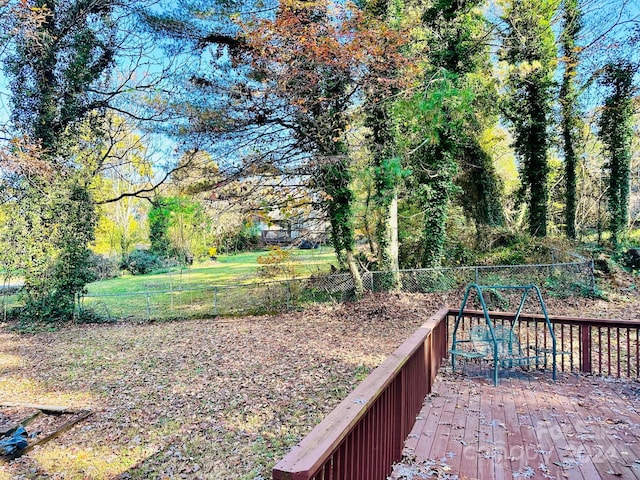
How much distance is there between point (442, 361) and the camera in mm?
5547

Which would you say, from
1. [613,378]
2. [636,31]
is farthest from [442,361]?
[636,31]

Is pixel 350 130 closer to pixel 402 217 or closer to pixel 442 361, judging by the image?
pixel 402 217

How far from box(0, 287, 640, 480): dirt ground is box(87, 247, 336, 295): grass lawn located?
84.6 inches

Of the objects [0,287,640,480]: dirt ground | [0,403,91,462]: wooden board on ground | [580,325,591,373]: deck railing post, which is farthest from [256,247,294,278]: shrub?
[580,325,591,373]: deck railing post

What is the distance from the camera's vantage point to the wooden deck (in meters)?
2.79

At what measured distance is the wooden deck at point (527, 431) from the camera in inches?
110

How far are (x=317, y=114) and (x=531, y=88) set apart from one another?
8.02 meters

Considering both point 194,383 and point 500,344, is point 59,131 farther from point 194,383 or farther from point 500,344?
point 500,344

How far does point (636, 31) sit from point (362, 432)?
556 inches

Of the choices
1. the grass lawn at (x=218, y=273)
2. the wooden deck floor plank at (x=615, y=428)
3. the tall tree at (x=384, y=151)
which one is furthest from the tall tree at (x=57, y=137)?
the wooden deck floor plank at (x=615, y=428)

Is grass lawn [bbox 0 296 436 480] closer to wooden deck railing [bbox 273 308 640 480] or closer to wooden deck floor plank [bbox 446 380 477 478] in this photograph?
wooden deck railing [bbox 273 308 640 480]

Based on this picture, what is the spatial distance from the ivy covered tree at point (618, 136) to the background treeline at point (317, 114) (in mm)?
50

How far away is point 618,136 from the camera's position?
39.8 feet

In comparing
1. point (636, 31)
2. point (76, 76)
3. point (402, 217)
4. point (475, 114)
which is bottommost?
point (402, 217)
